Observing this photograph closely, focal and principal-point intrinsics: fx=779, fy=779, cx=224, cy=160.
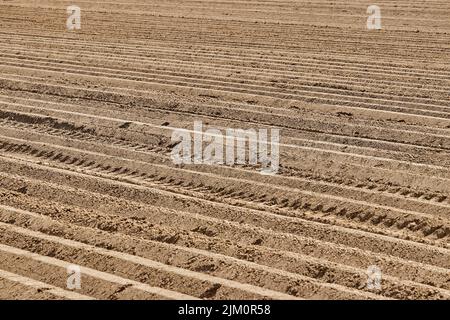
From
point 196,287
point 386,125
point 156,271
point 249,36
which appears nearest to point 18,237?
point 156,271

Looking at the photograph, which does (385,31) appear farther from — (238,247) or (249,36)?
(238,247)

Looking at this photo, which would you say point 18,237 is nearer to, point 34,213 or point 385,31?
point 34,213

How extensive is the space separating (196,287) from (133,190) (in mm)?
2197

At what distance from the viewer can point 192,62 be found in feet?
41.7

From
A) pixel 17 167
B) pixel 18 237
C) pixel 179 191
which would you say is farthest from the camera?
pixel 17 167

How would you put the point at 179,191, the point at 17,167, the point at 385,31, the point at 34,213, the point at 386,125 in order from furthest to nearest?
the point at 385,31
the point at 386,125
the point at 17,167
the point at 179,191
the point at 34,213

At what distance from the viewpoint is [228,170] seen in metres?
7.82

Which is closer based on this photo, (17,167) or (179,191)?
(179,191)

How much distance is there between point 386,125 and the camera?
29.7 feet

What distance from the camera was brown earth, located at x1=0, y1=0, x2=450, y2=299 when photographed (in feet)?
18.5

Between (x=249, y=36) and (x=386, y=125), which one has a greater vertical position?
(x=249, y=36)

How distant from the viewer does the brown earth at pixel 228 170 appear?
5.64 meters
